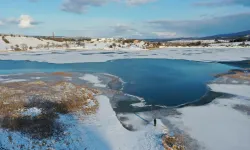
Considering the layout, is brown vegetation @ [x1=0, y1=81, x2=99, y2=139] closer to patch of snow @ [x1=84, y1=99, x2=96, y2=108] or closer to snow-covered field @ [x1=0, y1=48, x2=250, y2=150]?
patch of snow @ [x1=84, y1=99, x2=96, y2=108]

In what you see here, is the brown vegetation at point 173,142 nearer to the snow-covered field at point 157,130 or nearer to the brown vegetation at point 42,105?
the snow-covered field at point 157,130

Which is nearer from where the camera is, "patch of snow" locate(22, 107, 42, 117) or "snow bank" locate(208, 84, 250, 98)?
"patch of snow" locate(22, 107, 42, 117)

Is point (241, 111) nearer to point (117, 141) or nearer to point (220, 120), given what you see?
point (220, 120)

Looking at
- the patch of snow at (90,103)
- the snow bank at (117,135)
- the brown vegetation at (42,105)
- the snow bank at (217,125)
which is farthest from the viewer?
the patch of snow at (90,103)

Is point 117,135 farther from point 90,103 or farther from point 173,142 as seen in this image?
point 90,103

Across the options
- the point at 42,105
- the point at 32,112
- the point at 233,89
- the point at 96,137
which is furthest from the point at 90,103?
the point at 233,89

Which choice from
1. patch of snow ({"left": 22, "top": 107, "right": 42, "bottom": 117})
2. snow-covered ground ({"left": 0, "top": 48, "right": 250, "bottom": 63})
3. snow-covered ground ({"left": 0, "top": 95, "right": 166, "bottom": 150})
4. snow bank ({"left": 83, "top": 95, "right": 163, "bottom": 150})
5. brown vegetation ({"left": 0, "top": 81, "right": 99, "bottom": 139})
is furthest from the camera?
snow-covered ground ({"left": 0, "top": 48, "right": 250, "bottom": 63})

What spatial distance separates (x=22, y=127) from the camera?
9.16 m

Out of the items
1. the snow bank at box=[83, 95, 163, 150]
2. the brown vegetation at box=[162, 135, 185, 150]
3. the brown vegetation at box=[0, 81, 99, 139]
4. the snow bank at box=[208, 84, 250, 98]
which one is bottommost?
the brown vegetation at box=[162, 135, 185, 150]

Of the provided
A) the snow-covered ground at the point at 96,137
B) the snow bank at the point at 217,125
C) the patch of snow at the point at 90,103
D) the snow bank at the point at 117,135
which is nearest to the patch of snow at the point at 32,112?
the snow-covered ground at the point at 96,137

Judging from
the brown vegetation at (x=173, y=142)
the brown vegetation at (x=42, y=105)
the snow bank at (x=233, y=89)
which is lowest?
the brown vegetation at (x=173, y=142)

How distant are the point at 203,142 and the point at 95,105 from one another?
5690 millimetres

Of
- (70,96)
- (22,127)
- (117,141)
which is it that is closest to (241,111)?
(117,141)

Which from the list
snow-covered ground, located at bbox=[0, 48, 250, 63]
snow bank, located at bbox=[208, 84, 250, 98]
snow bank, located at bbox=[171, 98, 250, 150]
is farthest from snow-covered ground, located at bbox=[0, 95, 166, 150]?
snow-covered ground, located at bbox=[0, 48, 250, 63]
